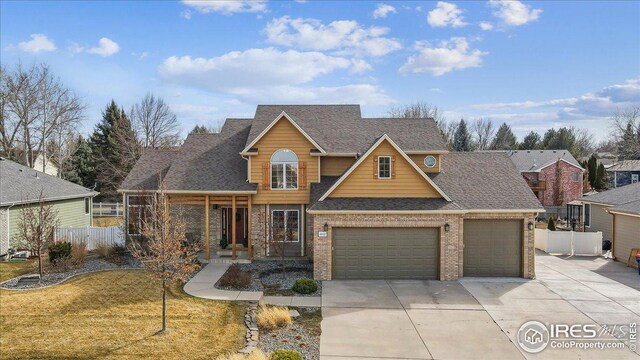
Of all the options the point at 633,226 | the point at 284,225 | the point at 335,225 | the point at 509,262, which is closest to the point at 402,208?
the point at 335,225

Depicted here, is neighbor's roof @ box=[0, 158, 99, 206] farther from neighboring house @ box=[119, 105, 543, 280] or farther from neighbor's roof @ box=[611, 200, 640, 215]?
neighbor's roof @ box=[611, 200, 640, 215]

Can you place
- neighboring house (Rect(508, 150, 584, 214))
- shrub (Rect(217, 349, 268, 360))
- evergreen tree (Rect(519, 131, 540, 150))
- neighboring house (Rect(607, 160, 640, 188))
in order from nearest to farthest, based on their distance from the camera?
shrub (Rect(217, 349, 268, 360))
neighboring house (Rect(508, 150, 584, 214))
neighboring house (Rect(607, 160, 640, 188))
evergreen tree (Rect(519, 131, 540, 150))

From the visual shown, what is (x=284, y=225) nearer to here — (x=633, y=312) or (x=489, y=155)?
(x=489, y=155)

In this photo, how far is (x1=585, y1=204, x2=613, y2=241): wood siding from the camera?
25.6 meters

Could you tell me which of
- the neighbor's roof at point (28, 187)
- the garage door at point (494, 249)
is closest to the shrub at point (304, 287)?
the garage door at point (494, 249)

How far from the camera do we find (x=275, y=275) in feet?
58.2

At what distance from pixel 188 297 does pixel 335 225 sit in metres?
6.31

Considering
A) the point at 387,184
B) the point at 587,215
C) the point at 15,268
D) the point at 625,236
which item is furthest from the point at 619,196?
the point at 15,268

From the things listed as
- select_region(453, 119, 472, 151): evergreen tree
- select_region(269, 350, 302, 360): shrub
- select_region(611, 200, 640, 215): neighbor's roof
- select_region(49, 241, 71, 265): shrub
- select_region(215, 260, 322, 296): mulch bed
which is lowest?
select_region(215, 260, 322, 296): mulch bed

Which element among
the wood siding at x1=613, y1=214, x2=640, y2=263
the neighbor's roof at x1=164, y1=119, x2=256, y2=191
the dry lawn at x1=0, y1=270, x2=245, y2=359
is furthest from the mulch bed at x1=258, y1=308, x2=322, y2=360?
the wood siding at x1=613, y1=214, x2=640, y2=263

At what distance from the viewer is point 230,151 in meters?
23.1

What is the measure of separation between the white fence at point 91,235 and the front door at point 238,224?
5.82 m

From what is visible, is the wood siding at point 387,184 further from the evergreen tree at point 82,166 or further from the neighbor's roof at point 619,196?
the evergreen tree at point 82,166

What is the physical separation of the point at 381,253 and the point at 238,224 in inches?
345
